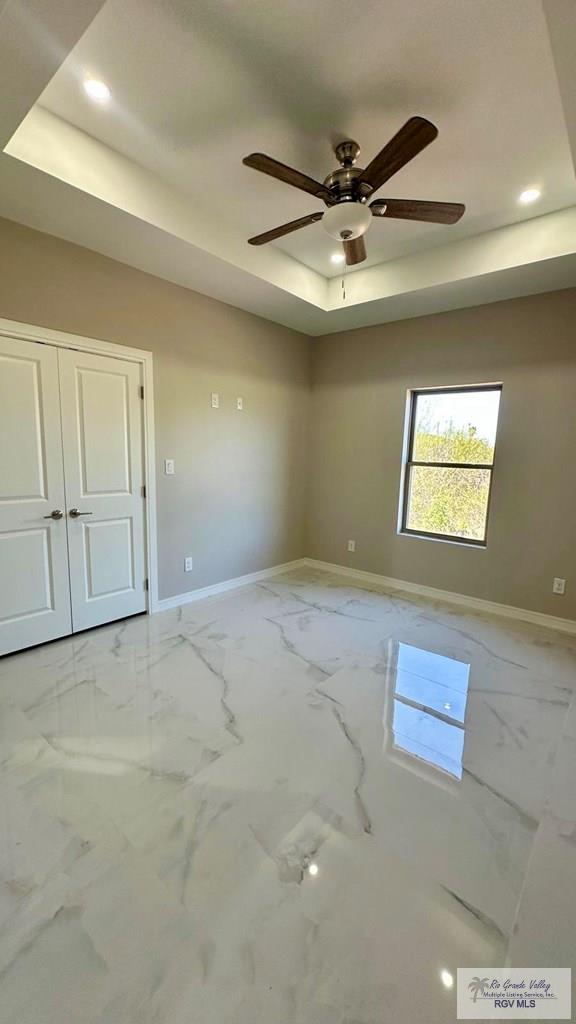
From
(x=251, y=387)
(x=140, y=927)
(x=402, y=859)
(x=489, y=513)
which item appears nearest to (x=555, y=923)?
(x=402, y=859)

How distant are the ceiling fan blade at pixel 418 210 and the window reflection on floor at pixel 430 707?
2.58 m

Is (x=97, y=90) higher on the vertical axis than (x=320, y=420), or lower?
Answer: higher

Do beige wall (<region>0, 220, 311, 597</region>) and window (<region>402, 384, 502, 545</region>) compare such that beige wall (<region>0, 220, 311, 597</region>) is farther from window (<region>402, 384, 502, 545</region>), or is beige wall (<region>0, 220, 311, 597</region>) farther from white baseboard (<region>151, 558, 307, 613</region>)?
window (<region>402, 384, 502, 545</region>)

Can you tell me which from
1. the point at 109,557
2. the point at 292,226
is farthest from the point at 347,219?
the point at 109,557

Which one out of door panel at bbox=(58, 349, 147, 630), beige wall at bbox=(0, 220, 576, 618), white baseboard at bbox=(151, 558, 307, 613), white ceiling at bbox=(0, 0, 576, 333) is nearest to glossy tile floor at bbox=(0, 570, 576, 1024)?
door panel at bbox=(58, 349, 147, 630)

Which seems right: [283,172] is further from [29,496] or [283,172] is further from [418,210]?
[29,496]

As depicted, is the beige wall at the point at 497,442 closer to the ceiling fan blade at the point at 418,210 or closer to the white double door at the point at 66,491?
the ceiling fan blade at the point at 418,210

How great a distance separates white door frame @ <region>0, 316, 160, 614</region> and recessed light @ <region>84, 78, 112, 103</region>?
1223mm

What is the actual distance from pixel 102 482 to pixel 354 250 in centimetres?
227

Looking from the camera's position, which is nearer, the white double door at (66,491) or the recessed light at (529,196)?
the recessed light at (529,196)

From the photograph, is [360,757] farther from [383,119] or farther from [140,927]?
[383,119]

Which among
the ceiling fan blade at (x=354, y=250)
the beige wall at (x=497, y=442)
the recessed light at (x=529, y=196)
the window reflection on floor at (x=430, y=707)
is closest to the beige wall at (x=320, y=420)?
the beige wall at (x=497, y=442)

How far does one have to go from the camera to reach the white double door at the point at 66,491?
2.57 metres

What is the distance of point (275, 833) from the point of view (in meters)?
1.47
